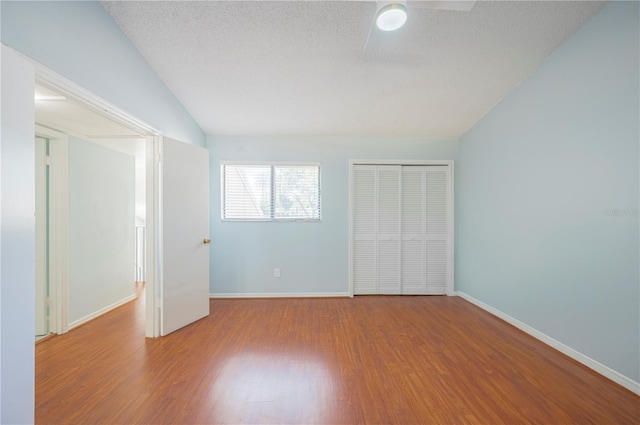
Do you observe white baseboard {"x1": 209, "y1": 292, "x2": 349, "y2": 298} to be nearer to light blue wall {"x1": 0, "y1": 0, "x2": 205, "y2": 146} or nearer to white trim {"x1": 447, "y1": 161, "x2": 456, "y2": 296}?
white trim {"x1": 447, "y1": 161, "x2": 456, "y2": 296}

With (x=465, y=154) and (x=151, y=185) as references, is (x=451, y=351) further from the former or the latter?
(x=151, y=185)

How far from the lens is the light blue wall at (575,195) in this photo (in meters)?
1.82

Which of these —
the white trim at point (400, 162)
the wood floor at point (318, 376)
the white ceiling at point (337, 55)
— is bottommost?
the wood floor at point (318, 376)

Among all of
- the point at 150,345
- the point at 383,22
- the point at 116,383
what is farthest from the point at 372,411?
the point at 383,22

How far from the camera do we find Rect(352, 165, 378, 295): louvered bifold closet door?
3746mm

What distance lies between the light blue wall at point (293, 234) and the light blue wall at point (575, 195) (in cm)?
134

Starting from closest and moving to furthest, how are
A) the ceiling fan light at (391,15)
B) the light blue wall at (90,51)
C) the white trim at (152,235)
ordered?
the light blue wall at (90,51) → the ceiling fan light at (391,15) → the white trim at (152,235)

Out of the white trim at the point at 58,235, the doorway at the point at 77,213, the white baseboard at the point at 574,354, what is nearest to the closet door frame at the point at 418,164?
the white baseboard at the point at 574,354

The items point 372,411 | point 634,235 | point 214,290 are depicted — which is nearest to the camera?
point 372,411

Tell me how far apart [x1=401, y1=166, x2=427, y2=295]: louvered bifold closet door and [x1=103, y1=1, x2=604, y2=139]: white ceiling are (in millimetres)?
863

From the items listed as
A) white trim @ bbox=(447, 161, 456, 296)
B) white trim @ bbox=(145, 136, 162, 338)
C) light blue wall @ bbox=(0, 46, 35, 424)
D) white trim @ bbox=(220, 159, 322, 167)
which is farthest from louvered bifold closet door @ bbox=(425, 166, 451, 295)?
light blue wall @ bbox=(0, 46, 35, 424)

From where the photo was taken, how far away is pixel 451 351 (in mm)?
2232

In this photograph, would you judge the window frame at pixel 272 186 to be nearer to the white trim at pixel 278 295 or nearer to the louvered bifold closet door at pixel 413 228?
the white trim at pixel 278 295

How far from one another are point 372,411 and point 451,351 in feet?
3.56
